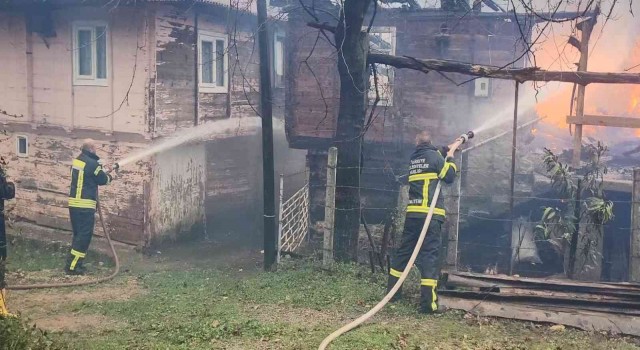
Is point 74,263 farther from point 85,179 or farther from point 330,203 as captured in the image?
point 330,203

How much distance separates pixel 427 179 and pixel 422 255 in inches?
39.5

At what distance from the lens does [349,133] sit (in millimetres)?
8719

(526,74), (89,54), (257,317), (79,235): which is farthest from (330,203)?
(89,54)

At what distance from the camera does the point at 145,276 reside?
10109mm

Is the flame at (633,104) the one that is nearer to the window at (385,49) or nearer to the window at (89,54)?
the window at (385,49)

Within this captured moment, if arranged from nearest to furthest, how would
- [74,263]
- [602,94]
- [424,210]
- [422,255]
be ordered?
1. [422,255]
2. [424,210]
3. [74,263]
4. [602,94]

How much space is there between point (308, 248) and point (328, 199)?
4213 millimetres

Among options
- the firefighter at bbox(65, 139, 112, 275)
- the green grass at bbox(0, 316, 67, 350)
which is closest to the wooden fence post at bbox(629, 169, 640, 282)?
the green grass at bbox(0, 316, 67, 350)

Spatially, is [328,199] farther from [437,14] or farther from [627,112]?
[627,112]

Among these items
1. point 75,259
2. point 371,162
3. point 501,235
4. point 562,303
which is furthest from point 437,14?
point 75,259

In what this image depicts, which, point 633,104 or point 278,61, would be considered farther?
point 633,104

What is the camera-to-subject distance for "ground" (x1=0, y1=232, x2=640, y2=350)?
5913 mm

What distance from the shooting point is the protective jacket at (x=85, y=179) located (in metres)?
10.2

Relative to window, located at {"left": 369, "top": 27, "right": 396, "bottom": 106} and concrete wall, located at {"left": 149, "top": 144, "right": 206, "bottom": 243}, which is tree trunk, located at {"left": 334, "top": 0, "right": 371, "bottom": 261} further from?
concrete wall, located at {"left": 149, "top": 144, "right": 206, "bottom": 243}
